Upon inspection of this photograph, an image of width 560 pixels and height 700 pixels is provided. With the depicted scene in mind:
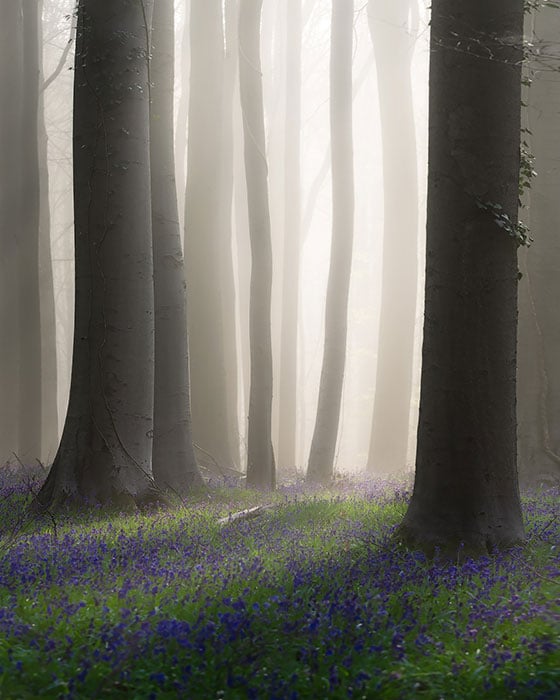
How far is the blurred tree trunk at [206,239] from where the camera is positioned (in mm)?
15672

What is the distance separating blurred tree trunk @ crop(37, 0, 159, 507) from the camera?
8.95m

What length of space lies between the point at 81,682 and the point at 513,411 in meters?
3.96

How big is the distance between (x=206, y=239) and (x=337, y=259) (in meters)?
2.73

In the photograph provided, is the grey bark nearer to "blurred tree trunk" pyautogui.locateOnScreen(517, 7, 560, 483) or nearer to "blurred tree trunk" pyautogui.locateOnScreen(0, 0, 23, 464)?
"blurred tree trunk" pyautogui.locateOnScreen(0, 0, 23, 464)

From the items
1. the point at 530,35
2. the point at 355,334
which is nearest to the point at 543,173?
the point at 530,35

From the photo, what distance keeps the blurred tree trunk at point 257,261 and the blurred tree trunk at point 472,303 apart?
7053mm

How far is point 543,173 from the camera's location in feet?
39.5

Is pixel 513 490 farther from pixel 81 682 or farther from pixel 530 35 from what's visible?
pixel 530 35

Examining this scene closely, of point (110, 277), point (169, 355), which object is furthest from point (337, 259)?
point (110, 277)

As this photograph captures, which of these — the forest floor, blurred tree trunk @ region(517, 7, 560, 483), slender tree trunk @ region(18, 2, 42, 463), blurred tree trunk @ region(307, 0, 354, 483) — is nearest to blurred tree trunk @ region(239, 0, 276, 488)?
blurred tree trunk @ region(307, 0, 354, 483)

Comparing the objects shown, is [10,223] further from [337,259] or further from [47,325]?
[337,259]

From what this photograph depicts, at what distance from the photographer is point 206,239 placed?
16.3 metres

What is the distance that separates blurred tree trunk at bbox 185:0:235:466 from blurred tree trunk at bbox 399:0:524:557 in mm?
9448

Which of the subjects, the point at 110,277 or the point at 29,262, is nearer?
the point at 110,277
